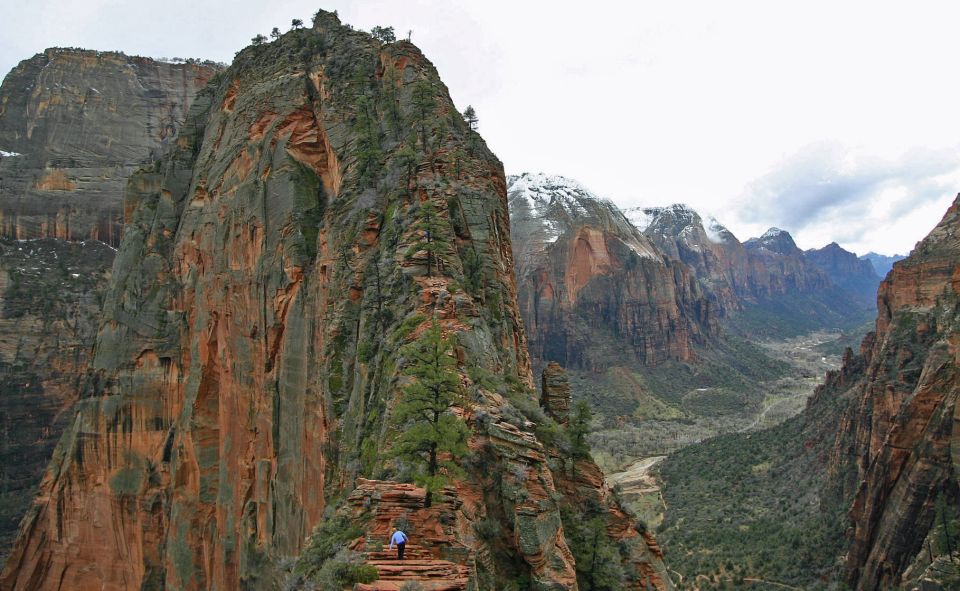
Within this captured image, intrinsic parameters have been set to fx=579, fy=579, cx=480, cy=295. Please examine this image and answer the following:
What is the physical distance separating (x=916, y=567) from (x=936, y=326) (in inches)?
1196

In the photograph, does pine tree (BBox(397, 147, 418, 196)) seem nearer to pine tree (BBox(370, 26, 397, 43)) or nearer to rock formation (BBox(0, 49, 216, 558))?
pine tree (BBox(370, 26, 397, 43))

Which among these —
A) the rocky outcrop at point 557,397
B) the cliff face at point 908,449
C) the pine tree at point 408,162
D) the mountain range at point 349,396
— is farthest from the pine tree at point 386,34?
the cliff face at point 908,449

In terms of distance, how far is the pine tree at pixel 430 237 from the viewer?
77.2ft

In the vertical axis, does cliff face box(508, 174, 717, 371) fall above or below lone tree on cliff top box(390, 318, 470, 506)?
above

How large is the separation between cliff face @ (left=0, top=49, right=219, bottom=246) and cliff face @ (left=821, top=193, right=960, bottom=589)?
95.4m

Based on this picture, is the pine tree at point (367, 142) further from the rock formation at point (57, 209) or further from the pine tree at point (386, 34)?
the rock formation at point (57, 209)

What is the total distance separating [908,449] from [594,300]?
386ft

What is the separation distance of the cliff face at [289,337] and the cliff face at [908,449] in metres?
30.9

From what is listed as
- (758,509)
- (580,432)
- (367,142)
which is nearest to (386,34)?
(367,142)

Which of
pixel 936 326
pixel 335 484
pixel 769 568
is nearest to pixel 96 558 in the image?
pixel 335 484

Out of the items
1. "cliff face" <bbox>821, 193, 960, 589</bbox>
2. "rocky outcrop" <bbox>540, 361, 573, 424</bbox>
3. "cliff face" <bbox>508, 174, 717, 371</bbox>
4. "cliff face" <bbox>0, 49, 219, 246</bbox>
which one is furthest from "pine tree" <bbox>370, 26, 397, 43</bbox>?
"cliff face" <bbox>508, 174, 717, 371</bbox>

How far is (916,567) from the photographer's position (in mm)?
36125

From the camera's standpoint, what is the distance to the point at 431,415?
16.7m

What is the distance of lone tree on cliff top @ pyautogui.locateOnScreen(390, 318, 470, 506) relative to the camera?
49.4 feet
